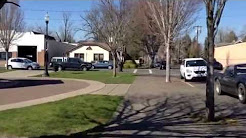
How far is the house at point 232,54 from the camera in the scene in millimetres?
53269

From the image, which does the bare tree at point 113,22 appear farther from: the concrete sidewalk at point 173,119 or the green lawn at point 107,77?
the concrete sidewalk at point 173,119

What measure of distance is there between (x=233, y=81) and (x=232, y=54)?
4408 cm

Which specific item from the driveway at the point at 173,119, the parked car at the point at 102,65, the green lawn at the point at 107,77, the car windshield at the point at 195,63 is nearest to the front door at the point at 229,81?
the driveway at the point at 173,119

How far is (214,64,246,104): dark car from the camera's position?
15.3 m

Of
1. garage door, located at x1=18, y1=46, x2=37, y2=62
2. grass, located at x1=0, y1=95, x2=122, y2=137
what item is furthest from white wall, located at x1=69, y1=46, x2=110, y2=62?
grass, located at x1=0, y1=95, x2=122, y2=137

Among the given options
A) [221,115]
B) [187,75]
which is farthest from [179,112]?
[187,75]

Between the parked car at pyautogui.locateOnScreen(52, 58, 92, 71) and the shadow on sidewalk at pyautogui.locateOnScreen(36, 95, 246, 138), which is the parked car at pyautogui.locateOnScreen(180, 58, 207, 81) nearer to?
the shadow on sidewalk at pyautogui.locateOnScreen(36, 95, 246, 138)

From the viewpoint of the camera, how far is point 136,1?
133 feet

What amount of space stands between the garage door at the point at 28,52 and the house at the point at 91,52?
9.57 meters

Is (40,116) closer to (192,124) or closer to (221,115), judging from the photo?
(192,124)

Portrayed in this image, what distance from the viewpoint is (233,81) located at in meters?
16.3

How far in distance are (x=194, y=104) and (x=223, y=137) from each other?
6167 mm

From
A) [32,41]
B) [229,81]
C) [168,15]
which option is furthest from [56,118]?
[32,41]

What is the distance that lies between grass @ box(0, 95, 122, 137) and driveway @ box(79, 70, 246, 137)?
463mm
